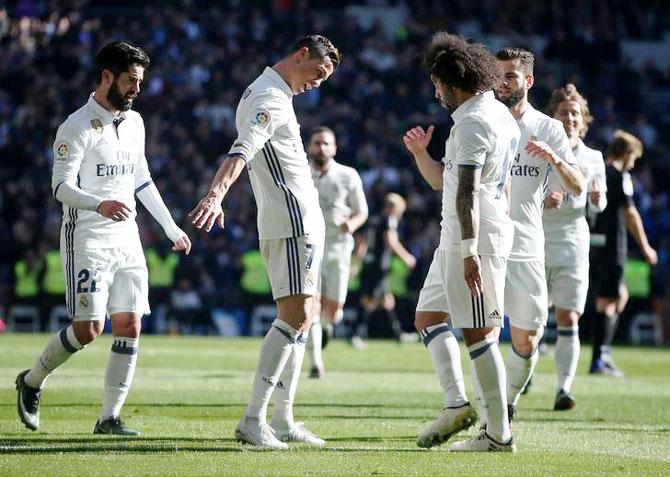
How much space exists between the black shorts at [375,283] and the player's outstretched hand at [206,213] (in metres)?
17.2

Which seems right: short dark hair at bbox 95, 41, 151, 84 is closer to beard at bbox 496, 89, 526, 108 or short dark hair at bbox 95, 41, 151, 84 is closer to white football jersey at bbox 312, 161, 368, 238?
beard at bbox 496, 89, 526, 108

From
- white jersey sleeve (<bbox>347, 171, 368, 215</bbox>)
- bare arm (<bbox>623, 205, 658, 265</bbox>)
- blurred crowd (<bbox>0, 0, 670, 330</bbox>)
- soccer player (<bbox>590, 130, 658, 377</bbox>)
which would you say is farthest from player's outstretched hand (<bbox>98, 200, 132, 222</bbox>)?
blurred crowd (<bbox>0, 0, 670, 330</bbox>)

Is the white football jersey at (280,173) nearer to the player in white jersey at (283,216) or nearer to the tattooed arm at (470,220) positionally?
the player in white jersey at (283,216)

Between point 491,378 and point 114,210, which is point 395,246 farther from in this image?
point 491,378

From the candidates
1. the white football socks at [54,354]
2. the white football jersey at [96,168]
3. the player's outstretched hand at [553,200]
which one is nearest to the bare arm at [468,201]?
the white football jersey at [96,168]

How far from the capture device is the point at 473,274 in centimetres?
799

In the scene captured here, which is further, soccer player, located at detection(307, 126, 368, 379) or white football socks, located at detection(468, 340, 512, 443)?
soccer player, located at detection(307, 126, 368, 379)

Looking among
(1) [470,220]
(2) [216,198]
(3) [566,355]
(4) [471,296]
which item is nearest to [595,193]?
(3) [566,355]

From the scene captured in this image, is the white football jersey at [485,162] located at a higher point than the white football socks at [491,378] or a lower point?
higher

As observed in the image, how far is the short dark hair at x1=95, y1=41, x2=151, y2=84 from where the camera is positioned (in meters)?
9.31

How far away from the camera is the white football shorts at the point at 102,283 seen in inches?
363

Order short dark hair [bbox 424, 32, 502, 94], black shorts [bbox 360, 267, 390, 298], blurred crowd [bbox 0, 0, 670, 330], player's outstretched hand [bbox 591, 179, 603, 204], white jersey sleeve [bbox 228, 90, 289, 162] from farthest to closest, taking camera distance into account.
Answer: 1. blurred crowd [bbox 0, 0, 670, 330]
2. black shorts [bbox 360, 267, 390, 298]
3. player's outstretched hand [bbox 591, 179, 603, 204]
4. short dark hair [bbox 424, 32, 502, 94]
5. white jersey sleeve [bbox 228, 90, 289, 162]

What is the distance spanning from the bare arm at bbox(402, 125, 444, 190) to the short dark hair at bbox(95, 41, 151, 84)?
2.00 m

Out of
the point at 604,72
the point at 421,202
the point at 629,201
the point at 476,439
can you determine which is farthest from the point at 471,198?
the point at 604,72
